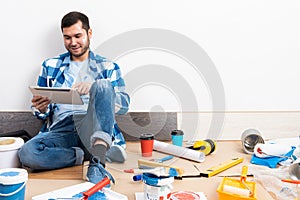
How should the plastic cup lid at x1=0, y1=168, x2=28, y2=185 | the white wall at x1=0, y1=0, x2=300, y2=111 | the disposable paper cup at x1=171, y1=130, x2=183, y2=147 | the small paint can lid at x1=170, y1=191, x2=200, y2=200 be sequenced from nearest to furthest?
the plastic cup lid at x1=0, y1=168, x2=28, y2=185
the small paint can lid at x1=170, y1=191, x2=200, y2=200
the disposable paper cup at x1=171, y1=130, x2=183, y2=147
the white wall at x1=0, y1=0, x2=300, y2=111

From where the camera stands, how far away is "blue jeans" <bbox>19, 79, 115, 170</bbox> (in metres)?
1.46

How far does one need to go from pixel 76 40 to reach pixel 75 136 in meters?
0.46

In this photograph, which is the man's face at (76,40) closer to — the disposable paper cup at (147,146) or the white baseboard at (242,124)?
the disposable paper cup at (147,146)

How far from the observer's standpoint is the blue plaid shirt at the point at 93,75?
1.77m

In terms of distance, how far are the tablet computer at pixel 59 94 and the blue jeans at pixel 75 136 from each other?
7 cm

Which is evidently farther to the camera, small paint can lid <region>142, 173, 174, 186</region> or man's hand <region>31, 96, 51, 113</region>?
man's hand <region>31, 96, 51, 113</region>

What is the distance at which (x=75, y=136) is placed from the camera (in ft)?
5.61

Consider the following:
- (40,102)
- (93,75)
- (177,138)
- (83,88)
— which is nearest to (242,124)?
(177,138)

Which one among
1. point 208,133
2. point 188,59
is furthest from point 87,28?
point 208,133

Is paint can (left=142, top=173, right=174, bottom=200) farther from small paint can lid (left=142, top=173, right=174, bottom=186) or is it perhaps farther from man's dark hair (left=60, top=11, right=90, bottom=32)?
man's dark hair (left=60, top=11, right=90, bottom=32)

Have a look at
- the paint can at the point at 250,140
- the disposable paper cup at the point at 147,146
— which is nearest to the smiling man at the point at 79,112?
the disposable paper cup at the point at 147,146

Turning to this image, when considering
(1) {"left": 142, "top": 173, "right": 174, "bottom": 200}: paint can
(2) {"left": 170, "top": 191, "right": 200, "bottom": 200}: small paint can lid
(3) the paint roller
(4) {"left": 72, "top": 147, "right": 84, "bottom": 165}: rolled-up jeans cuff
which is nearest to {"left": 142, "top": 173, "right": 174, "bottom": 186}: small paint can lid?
(1) {"left": 142, "top": 173, "right": 174, "bottom": 200}: paint can

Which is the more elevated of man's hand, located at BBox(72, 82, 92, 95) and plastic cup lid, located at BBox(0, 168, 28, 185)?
man's hand, located at BBox(72, 82, 92, 95)

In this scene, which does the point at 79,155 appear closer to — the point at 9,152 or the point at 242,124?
the point at 9,152
